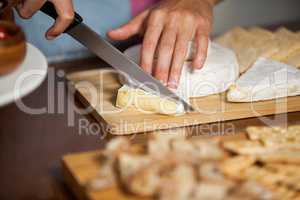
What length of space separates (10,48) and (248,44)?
754 mm

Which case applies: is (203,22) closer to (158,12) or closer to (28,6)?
(158,12)

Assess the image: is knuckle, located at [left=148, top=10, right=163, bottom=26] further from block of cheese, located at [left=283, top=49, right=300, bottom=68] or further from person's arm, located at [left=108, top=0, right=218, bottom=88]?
block of cheese, located at [left=283, top=49, right=300, bottom=68]

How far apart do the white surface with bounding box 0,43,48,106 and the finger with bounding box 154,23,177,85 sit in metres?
0.31

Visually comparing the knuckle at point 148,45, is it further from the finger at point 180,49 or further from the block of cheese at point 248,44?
the block of cheese at point 248,44

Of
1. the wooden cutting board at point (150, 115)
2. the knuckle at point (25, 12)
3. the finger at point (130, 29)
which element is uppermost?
the knuckle at point (25, 12)

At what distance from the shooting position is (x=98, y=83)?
1.26 m

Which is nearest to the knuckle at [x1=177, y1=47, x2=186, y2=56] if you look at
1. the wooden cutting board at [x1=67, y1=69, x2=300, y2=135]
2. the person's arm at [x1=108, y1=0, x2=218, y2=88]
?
the person's arm at [x1=108, y1=0, x2=218, y2=88]

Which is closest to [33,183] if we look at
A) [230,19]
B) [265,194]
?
[265,194]

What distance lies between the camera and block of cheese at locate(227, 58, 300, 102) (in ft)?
3.80

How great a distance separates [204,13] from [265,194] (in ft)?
2.14

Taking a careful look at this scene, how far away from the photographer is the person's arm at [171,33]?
1157mm

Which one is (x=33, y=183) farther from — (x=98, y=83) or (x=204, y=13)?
(x=204, y=13)

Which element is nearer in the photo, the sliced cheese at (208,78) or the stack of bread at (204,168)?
the stack of bread at (204,168)

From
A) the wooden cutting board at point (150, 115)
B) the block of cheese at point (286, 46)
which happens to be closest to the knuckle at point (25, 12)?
the wooden cutting board at point (150, 115)
